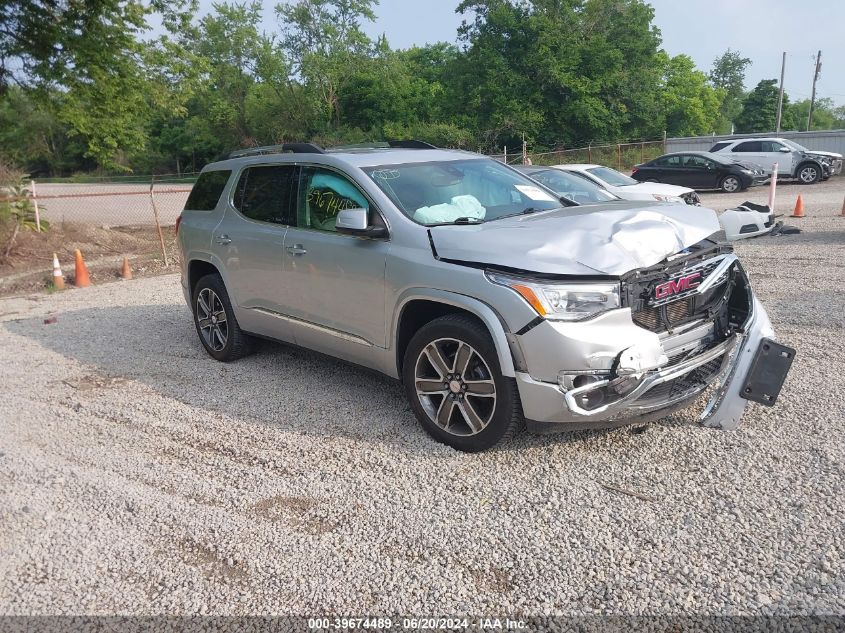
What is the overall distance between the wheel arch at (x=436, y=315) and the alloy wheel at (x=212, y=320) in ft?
7.87

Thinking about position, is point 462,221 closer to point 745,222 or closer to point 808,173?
point 745,222

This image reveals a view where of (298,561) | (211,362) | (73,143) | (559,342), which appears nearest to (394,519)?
(298,561)

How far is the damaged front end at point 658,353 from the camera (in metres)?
3.67

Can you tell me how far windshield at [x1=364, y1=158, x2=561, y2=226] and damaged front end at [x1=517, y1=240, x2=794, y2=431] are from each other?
1.22 meters

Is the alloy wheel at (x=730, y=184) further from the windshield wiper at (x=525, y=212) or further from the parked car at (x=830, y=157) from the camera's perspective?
the windshield wiper at (x=525, y=212)

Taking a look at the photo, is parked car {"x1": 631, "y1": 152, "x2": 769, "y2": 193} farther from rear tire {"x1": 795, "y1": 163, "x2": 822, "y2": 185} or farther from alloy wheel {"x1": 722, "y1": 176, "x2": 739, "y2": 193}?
rear tire {"x1": 795, "y1": 163, "x2": 822, "y2": 185}

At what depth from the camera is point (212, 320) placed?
651 cm

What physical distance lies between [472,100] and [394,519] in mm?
41895

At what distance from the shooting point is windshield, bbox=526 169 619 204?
35.8 feet

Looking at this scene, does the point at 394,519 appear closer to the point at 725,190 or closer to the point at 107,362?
the point at 107,362

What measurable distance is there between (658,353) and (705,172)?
21828 mm

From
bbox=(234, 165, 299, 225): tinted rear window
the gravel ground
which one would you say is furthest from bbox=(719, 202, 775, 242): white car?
bbox=(234, 165, 299, 225): tinted rear window

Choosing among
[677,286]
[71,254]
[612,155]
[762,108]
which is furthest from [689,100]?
[677,286]

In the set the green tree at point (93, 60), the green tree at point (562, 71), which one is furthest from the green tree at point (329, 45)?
the green tree at point (93, 60)
